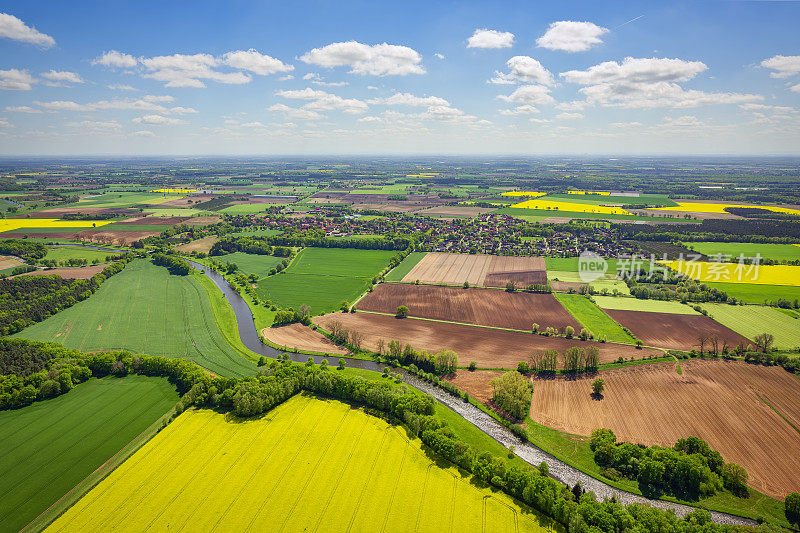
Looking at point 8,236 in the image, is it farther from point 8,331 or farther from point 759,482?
point 759,482

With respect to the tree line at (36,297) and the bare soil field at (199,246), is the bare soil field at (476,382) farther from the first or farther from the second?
the bare soil field at (199,246)

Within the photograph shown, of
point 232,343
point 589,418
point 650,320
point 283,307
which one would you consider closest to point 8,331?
point 232,343

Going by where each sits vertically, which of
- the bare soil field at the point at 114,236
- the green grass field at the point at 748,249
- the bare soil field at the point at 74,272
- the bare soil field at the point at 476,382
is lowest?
the bare soil field at the point at 476,382

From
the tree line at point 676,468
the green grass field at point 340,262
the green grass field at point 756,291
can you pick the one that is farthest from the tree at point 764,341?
the green grass field at point 340,262

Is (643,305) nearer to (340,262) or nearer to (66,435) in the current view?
(340,262)

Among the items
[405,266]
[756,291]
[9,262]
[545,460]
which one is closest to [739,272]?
[756,291]

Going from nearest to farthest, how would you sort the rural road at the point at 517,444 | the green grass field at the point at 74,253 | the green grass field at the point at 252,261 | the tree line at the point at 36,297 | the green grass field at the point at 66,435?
the green grass field at the point at 66,435
the rural road at the point at 517,444
the tree line at the point at 36,297
the green grass field at the point at 252,261
the green grass field at the point at 74,253

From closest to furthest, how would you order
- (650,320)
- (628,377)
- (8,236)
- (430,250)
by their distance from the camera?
(628,377)
(650,320)
(430,250)
(8,236)
